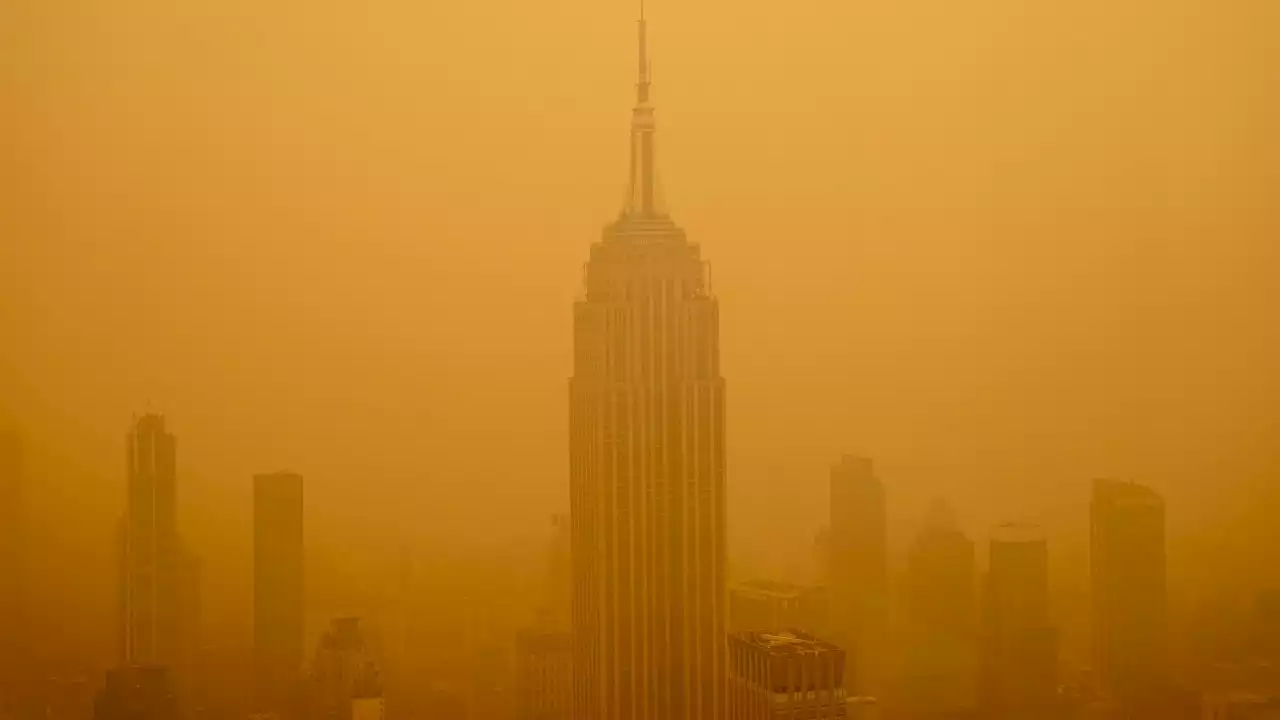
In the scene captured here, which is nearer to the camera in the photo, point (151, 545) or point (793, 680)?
point (793, 680)

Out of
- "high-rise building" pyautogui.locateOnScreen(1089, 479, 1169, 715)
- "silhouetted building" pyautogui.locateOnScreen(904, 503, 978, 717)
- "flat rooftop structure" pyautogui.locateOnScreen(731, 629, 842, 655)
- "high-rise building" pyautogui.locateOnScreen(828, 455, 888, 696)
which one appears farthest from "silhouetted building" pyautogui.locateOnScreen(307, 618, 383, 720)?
"high-rise building" pyautogui.locateOnScreen(1089, 479, 1169, 715)

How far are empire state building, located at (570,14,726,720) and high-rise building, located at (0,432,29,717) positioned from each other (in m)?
1.43

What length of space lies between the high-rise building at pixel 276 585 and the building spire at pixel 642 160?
116 cm

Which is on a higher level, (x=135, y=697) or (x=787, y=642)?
(x=787, y=642)

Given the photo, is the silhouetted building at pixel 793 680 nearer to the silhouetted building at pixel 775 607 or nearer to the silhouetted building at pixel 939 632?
the silhouetted building at pixel 775 607

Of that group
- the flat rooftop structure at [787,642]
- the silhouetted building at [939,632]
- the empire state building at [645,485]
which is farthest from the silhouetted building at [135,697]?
the silhouetted building at [939,632]

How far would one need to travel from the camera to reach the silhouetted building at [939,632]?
4285 millimetres

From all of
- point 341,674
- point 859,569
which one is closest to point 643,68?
point 859,569

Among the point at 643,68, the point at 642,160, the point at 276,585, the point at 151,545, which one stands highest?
the point at 643,68

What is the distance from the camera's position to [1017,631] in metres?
4.34

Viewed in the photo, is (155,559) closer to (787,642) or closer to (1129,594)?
(787,642)

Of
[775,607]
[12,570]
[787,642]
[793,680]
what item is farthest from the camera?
[775,607]

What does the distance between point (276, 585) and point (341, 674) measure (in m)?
0.29

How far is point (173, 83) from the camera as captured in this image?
4102 mm
